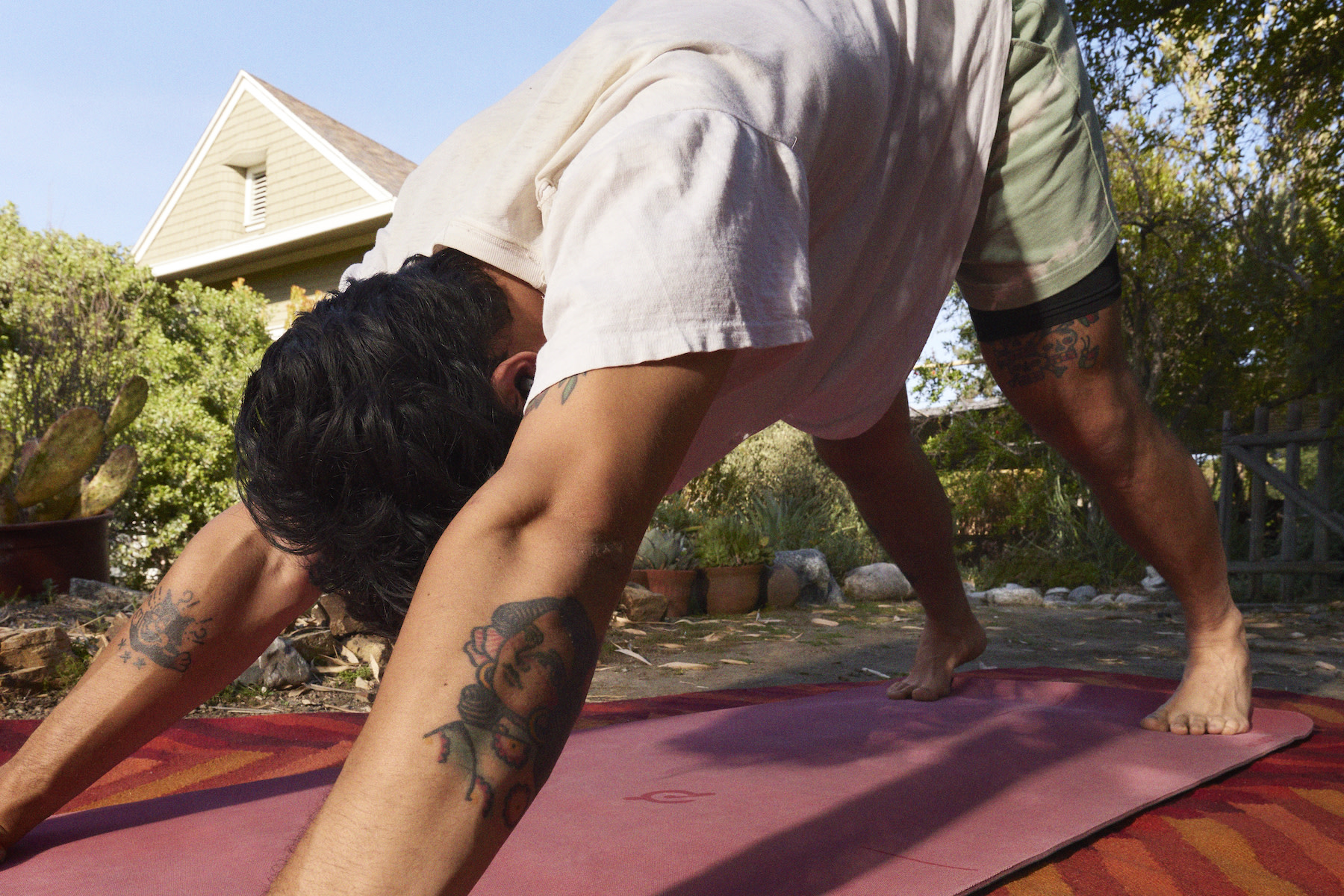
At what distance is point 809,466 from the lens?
24.5 feet

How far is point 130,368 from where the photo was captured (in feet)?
19.1

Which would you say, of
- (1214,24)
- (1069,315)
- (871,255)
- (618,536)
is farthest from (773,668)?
(1214,24)

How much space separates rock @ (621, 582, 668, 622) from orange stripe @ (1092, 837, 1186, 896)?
10.3 ft

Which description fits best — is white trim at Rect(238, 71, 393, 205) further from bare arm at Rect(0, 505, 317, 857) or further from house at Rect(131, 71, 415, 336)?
bare arm at Rect(0, 505, 317, 857)

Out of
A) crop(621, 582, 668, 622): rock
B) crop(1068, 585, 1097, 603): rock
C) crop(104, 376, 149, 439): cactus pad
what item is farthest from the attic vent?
crop(1068, 585, 1097, 603): rock

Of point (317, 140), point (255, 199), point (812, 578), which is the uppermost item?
point (317, 140)

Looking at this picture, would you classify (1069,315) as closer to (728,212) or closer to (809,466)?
(728,212)

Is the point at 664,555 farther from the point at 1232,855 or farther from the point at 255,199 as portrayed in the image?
the point at 255,199

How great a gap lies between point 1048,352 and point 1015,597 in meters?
5.13

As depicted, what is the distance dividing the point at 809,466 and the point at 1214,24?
3956mm

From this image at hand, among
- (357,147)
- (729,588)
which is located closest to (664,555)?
(729,588)

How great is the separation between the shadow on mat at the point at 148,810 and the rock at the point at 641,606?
272 centimetres

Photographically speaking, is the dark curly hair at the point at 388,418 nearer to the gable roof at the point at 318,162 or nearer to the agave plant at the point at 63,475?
the agave plant at the point at 63,475

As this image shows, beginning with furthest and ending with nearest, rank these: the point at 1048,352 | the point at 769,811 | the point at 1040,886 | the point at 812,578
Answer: the point at 812,578 → the point at 1048,352 → the point at 769,811 → the point at 1040,886
